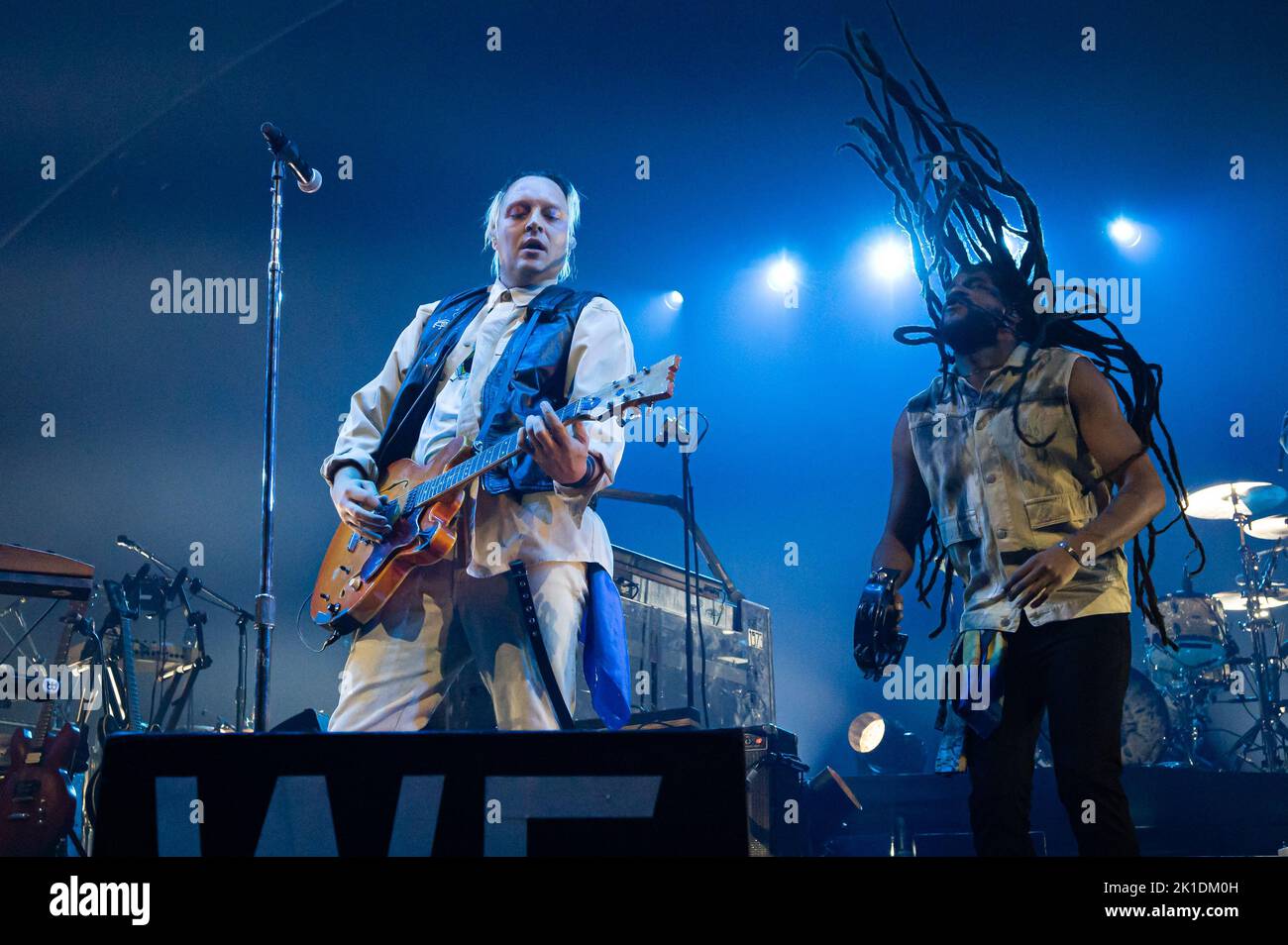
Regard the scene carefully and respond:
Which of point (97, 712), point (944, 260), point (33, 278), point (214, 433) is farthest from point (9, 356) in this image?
point (944, 260)

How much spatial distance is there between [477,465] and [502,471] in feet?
0.25

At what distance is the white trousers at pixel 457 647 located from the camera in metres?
2.95

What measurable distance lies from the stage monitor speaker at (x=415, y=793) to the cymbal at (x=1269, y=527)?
668cm

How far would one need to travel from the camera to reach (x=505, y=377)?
128 inches

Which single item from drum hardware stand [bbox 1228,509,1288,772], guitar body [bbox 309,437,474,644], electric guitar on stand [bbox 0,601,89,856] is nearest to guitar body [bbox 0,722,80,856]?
electric guitar on stand [bbox 0,601,89,856]

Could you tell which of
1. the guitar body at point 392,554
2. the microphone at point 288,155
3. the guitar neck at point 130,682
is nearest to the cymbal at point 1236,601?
the guitar body at point 392,554

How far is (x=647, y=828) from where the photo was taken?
1598 mm

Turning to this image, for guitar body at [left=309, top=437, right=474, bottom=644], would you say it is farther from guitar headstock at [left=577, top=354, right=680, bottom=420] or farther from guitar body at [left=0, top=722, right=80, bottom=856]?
guitar body at [left=0, top=722, right=80, bottom=856]

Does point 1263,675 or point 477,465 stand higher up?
point 477,465

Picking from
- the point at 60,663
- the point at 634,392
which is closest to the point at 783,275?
the point at 634,392

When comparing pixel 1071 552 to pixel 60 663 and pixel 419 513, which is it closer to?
pixel 419 513

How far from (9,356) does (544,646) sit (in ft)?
12.2

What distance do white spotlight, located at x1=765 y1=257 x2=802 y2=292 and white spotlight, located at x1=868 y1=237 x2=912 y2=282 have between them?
1.51 ft

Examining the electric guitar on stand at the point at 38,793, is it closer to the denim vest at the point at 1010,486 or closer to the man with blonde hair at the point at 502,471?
the man with blonde hair at the point at 502,471
